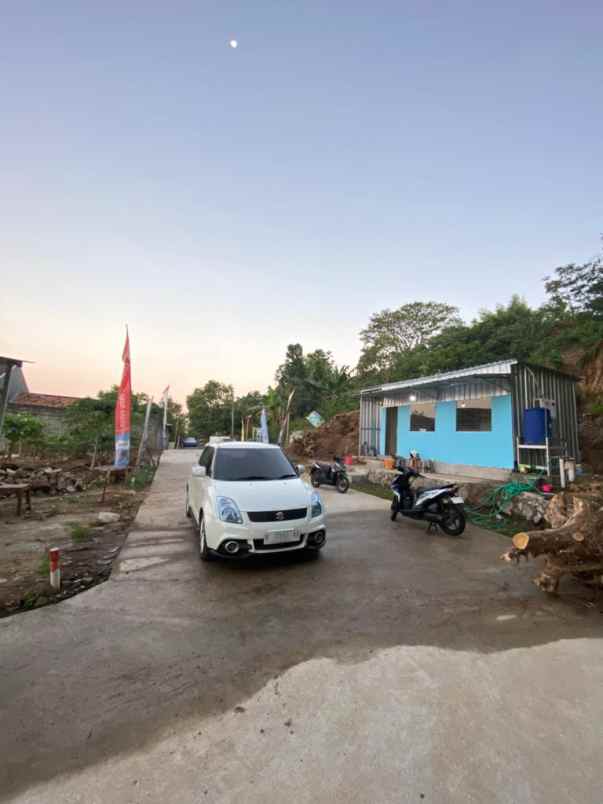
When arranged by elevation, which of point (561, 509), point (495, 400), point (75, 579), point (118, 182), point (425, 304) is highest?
point (425, 304)

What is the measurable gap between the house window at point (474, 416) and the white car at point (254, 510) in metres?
7.93

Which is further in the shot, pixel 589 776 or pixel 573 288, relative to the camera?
pixel 573 288

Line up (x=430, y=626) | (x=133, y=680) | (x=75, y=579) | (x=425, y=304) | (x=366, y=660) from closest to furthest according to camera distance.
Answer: (x=133, y=680) → (x=366, y=660) → (x=430, y=626) → (x=75, y=579) → (x=425, y=304)

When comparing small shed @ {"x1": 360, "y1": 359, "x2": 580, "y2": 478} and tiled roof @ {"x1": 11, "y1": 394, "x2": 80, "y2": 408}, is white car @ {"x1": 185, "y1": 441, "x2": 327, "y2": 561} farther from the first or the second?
tiled roof @ {"x1": 11, "y1": 394, "x2": 80, "y2": 408}

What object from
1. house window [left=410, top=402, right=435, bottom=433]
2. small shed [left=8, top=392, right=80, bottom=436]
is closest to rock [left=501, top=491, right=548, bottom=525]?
house window [left=410, top=402, right=435, bottom=433]

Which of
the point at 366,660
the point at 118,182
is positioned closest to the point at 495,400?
the point at 366,660

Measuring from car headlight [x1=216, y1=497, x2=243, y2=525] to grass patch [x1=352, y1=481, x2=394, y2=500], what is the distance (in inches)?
261

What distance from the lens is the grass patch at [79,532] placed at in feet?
18.5

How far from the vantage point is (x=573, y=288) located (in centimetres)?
1853

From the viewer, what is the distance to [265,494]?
457 centimetres

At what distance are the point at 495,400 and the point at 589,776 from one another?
1006cm

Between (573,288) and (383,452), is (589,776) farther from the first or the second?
(573,288)

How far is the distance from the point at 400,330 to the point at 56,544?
32309 millimetres

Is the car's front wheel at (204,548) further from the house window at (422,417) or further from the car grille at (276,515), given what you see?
the house window at (422,417)
